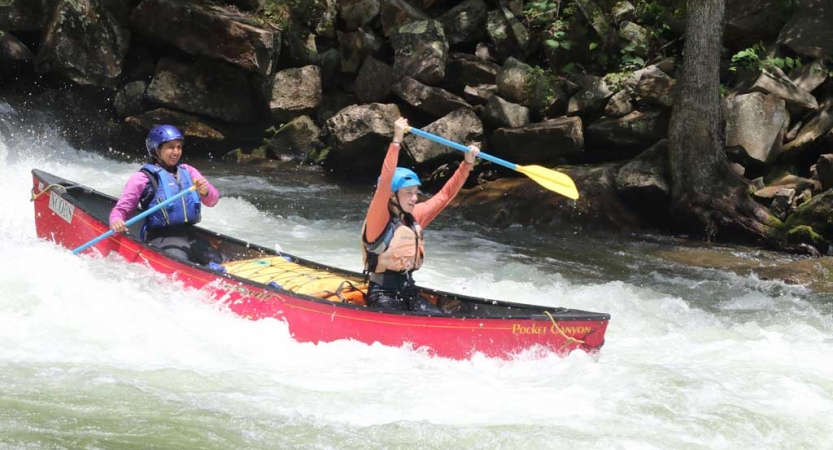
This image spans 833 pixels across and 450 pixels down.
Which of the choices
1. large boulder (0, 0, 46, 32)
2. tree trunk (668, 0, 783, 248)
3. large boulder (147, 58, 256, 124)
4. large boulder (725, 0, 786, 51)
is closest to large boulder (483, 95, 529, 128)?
tree trunk (668, 0, 783, 248)

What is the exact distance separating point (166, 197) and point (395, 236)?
1904 mm

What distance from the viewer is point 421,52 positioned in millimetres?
11594

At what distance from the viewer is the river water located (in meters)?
3.95

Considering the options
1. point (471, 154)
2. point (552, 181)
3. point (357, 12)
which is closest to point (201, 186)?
point (471, 154)

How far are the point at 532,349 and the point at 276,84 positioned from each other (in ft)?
29.6

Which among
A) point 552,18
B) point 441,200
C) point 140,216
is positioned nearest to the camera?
point 441,200

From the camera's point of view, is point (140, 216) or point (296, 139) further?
point (296, 139)

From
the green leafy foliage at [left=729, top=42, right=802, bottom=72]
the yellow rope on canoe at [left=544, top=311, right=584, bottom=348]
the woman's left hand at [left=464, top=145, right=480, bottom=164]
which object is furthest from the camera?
the green leafy foliage at [left=729, top=42, right=802, bottom=72]

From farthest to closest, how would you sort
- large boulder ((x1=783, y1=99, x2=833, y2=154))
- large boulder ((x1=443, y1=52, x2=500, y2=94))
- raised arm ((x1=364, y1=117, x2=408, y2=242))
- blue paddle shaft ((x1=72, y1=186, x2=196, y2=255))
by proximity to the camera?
large boulder ((x1=443, y1=52, x2=500, y2=94)) < large boulder ((x1=783, y1=99, x2=833, y2=154)) < blue paddle shaft ((x1=72, y1=186, x2=196, y2=255)) < raised arm ((x1=364, y1=117, x2=408, y2=242))

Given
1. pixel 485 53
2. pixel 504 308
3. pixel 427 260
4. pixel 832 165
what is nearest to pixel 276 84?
pixel 485 53

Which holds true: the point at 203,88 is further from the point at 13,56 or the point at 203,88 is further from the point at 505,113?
the point at 505,113

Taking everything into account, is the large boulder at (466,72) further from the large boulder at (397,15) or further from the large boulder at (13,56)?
the large boulder at (13,56)

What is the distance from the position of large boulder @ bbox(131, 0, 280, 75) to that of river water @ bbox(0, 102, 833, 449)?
19.3ft

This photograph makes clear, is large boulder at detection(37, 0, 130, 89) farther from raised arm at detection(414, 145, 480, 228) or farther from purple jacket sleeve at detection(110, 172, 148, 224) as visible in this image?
raised arm at detection(414, 145, 480, 228)
